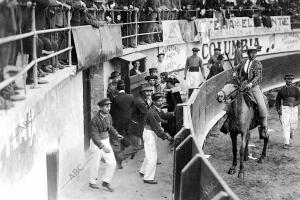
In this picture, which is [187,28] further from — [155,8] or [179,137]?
[179,137]

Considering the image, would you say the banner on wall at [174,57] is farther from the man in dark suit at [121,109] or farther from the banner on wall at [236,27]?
the man in dark suit at [121,109]

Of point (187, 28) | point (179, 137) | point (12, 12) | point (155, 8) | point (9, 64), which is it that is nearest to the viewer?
point (12, 12)

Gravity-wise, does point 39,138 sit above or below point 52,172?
above

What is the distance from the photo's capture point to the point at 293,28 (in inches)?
1161

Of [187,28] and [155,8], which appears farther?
[187,28]

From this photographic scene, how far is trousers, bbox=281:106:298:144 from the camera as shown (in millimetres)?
13602

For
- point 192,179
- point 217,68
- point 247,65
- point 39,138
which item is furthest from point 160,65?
point 192,179

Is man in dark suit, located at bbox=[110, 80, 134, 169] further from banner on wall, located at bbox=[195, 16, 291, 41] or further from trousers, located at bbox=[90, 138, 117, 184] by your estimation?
banner on wall, located at bbox=[195, 16, 291, 41]

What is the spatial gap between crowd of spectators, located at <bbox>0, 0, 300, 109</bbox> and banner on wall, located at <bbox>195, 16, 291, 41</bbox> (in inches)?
15.5

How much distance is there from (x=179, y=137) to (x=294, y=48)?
2340cm

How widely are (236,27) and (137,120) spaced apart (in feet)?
50.2

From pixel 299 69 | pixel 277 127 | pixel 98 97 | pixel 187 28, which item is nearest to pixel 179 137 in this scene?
pixel 98 97

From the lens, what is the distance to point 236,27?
25062 mm

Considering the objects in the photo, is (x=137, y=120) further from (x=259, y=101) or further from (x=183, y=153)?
(x=183, y=153)
